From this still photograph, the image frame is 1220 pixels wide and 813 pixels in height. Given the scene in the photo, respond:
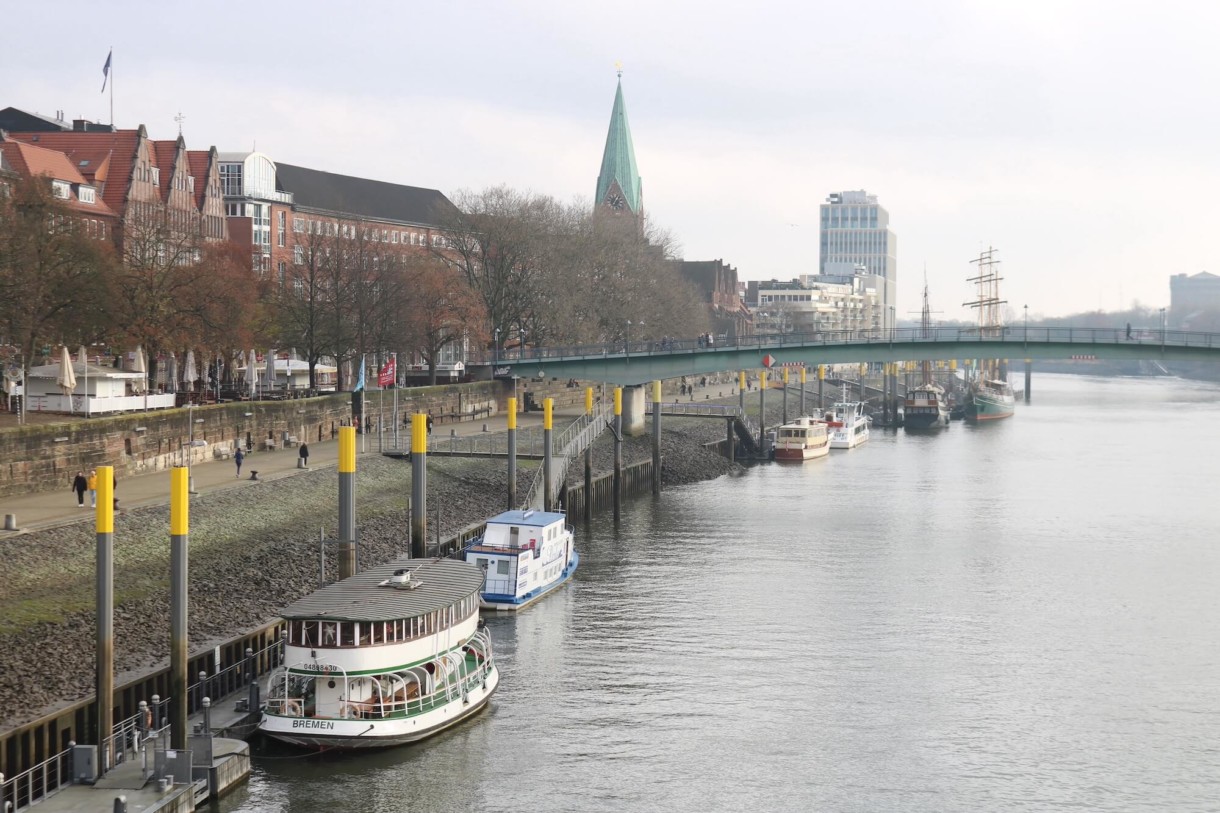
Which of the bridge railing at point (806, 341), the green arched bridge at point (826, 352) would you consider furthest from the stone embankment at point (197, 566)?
the bridge railing at point (806, 341)

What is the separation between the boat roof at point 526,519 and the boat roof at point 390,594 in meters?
10.2

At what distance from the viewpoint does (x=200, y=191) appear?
112250 mm

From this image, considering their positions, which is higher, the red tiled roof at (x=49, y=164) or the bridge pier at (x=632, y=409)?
the red tiled roof at (x=49, y=164)

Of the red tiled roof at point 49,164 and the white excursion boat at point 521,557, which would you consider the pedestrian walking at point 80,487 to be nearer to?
the white excursion boat at point 521,557

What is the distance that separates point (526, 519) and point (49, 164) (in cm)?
5348

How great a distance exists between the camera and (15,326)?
181ft

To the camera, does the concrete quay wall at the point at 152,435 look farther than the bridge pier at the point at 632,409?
No

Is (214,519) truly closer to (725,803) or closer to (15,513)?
(15,513)

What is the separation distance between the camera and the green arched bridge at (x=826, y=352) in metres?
73.0

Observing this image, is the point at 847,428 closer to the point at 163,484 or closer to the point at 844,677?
the point at 163,484

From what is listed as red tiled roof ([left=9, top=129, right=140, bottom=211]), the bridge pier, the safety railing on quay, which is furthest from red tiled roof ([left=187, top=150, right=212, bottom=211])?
the safety railing on quay

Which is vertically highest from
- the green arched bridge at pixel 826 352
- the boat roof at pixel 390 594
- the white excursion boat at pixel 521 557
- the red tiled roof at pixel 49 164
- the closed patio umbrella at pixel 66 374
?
the red tiled roof at pixel 49 164

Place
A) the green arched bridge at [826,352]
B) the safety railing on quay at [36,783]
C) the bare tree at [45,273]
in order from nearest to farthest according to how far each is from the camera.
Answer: the safety railing on quay at [36,783]
the bare tree at [45,273]
the green arched bridge at [826,352]

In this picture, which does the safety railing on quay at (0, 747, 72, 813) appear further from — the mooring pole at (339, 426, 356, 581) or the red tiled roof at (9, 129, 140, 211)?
the red tiled roof at (9, 129, 140, 211)
